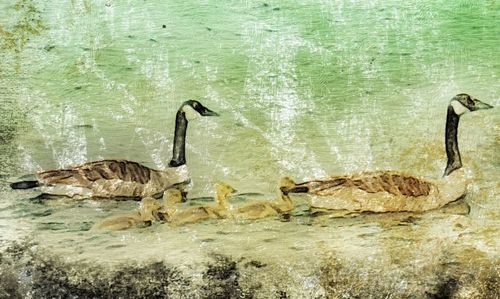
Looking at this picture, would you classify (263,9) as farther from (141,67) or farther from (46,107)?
(46,107)

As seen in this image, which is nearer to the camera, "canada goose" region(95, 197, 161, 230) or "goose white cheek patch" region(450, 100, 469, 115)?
"canada goose" region(95, 197, 161, 230)

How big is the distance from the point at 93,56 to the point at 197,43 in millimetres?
457

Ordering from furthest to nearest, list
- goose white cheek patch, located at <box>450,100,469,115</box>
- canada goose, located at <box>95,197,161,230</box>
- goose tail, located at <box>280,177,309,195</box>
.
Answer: goose white cheek patch, located at <box>450,100,469,115</box> → goose tail, located at <box>280,177,309,195</box> → canada goose, located at <box>95,197,161,230</box>

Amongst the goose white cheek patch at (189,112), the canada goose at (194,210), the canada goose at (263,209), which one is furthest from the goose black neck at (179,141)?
the canada goose at (263,209)

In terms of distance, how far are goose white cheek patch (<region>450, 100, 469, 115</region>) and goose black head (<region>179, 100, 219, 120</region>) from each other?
102 cm

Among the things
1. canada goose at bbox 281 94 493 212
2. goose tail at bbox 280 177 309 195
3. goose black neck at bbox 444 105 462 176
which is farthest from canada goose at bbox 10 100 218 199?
goose black neck at bbox 444 105 462 176

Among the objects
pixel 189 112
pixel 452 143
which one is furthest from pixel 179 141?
pixel 452 143

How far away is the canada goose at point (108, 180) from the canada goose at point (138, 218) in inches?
2.0

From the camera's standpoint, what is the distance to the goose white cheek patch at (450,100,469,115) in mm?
4004

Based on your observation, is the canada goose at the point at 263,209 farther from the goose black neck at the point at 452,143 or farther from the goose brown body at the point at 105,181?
the goose black neck at the point at 452,143

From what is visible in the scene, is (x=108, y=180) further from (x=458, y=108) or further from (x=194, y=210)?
(x=458, y=108)

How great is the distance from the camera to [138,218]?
3.82 meters

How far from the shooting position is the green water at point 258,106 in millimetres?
3807

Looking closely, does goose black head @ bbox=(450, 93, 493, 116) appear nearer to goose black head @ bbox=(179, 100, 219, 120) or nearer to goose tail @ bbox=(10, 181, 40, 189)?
goose black head @ bbox=(179, 100, 219, 120)
